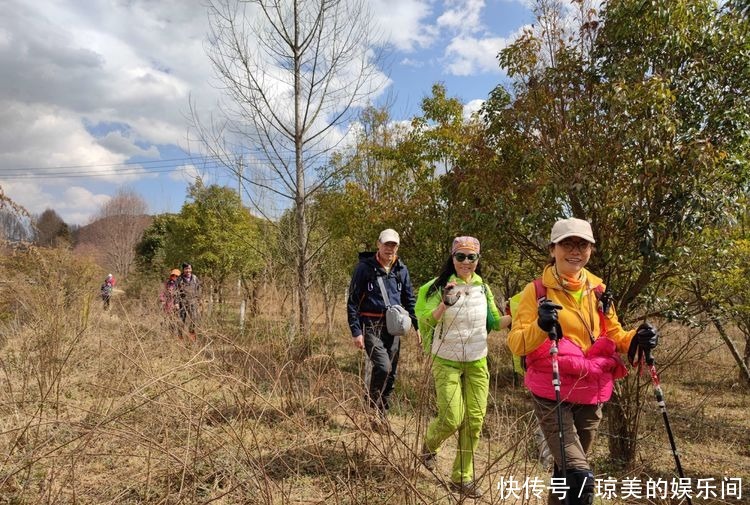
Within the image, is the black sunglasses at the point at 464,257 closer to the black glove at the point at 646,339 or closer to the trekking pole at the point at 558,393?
the trekking pole at the point at 558,393

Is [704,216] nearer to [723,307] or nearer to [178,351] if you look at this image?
[723,307]

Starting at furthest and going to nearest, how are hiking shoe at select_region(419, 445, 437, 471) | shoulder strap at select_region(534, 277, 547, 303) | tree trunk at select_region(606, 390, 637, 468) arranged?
tree trunk at select_region(606, 390, 637, 468) < shoulder strap at select_region(534, 277, 547, 303) < hiking shoe at select_region(419, 445, 437, 471)

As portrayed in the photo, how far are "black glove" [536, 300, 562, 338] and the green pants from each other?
3.00 feet

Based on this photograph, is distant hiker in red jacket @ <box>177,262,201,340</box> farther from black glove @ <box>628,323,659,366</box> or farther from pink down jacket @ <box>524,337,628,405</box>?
black glove @ <box>628,323,659,366</box>

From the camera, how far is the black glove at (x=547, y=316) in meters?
2.10

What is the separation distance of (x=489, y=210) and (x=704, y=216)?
2.11m

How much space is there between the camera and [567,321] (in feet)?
7.62

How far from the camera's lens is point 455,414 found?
290cm

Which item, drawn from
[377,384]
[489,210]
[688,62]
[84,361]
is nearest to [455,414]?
[377,384]

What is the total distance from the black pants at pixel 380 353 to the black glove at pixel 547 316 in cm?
176

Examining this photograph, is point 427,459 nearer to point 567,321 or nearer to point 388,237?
point 567,321

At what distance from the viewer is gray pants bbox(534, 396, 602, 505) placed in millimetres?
2141

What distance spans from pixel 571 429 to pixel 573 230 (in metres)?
0.97

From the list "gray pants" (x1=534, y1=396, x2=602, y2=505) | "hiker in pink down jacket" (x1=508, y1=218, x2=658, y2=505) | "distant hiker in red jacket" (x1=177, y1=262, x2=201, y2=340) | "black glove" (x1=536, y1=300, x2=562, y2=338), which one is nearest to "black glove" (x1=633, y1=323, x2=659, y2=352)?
"hiker in pink down jacket" (x1=508, y1=218, x2=658, y2=505)
